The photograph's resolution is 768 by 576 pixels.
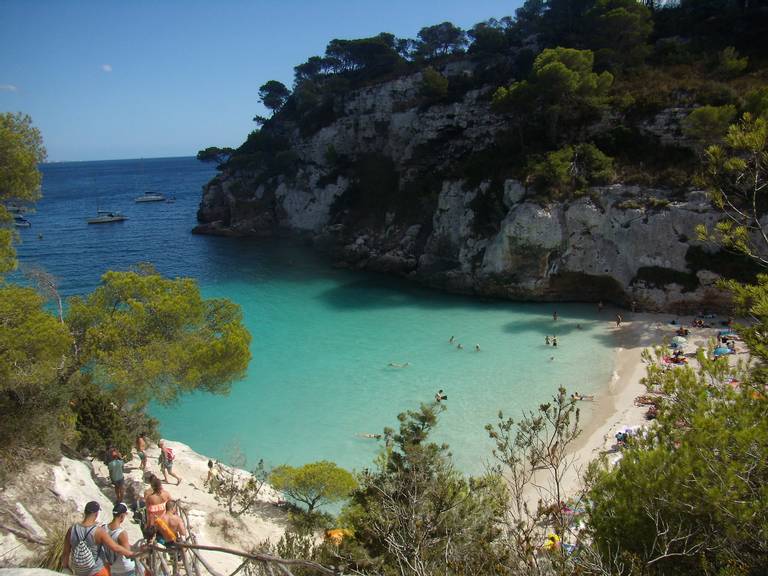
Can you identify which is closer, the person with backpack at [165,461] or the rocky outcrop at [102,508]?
the rocky outcrop at [102,508]

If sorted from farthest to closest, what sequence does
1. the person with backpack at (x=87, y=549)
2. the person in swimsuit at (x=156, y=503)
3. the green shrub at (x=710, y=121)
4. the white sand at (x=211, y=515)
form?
the green shrub at (x=710, y=121) < the white sand at (x=211, y=515) < the person in swimsuit at (x=156, y=503) < the person with backpack at (x=87, y=549)

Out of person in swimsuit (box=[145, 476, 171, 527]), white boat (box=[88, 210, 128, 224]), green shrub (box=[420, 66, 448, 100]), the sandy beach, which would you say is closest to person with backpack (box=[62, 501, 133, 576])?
person in swimsuit (box=[145, 476, 171, 527])

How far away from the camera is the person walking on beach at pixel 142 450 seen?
11922 millimetres

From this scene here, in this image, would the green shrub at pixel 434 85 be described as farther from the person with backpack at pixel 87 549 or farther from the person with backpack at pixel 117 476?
the person with backpack at pixel 87 549

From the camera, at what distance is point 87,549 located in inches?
193

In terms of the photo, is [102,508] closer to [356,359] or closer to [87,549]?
[87,549]

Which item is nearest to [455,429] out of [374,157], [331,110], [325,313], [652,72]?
[325,313]

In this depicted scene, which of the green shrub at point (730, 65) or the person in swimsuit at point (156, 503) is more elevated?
the green shrub at point (730, 65)

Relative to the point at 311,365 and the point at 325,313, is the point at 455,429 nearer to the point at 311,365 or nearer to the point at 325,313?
the point at 311,365

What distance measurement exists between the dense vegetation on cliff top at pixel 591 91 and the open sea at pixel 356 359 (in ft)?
25.8

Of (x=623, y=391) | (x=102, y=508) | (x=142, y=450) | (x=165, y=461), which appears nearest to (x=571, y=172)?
(x=623, y=391)

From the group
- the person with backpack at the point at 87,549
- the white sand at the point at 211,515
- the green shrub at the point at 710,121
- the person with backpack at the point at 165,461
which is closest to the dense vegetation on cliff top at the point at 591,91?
the green shrub at the point at 710,121

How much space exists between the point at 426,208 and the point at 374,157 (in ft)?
31.0

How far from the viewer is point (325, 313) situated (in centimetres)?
2723
